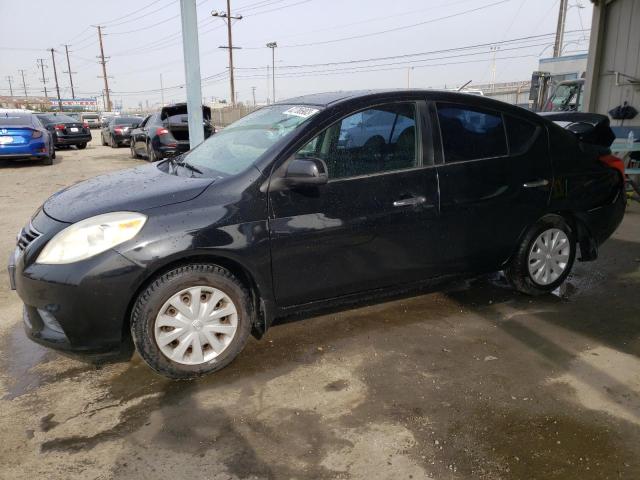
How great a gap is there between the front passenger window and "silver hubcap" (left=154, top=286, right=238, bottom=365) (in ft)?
3.43

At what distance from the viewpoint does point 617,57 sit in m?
9.75

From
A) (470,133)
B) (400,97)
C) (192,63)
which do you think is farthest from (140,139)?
(470,133)

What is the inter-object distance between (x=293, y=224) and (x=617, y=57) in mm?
9502

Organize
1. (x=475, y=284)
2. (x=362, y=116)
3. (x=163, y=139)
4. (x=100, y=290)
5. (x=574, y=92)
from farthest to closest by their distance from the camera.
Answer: (x=574, y=92), (x=163, y=139), (x=475, y=284), (x=362, y=116), (x=100, y=290)

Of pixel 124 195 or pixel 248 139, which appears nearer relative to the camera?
pixel 124 195

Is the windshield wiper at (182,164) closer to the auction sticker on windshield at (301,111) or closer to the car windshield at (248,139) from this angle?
the car windshield at (248,139)

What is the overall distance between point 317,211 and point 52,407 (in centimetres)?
186

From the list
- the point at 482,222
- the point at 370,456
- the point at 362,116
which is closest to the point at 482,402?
the point at 370,456

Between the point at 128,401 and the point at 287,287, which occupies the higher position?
the point at 287,287

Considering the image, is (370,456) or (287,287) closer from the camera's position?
(370,456)

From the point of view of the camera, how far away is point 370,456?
93.2 inches

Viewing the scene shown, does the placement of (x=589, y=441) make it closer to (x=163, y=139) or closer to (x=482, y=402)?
(x=482, y=402)

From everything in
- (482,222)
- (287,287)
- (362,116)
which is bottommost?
(287,287)

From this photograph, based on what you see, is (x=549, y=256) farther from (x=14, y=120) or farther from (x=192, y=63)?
(x=14, y=120)
